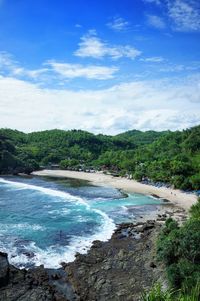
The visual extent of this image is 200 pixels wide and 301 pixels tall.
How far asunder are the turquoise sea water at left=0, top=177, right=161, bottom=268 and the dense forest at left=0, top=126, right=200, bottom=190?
57.7 feet

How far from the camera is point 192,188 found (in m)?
76.8

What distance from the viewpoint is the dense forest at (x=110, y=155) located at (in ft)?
288

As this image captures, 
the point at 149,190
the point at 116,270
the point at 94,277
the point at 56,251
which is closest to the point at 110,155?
the point at 149,190

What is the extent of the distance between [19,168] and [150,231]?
266ft

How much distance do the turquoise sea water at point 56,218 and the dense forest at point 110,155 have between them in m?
17.6

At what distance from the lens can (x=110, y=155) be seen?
465 feet

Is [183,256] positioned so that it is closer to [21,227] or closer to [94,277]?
[94,277]

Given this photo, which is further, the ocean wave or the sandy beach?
the sandy beach

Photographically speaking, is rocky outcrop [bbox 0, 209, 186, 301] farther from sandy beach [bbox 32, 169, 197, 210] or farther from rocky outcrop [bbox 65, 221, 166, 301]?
sandy beach [bbox 32, 169, 197, 210]

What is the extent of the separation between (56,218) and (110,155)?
9417 centimetres

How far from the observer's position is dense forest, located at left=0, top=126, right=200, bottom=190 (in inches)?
3452

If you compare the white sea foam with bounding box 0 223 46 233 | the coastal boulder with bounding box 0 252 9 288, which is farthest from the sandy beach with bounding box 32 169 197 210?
the coastal boulder with bounding box 0 252 9 288

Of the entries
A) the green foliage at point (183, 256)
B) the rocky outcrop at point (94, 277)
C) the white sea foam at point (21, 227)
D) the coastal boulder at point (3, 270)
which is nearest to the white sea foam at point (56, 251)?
the white sea foam at point (21, 227)

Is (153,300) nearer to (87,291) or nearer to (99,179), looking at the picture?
(87,291)
